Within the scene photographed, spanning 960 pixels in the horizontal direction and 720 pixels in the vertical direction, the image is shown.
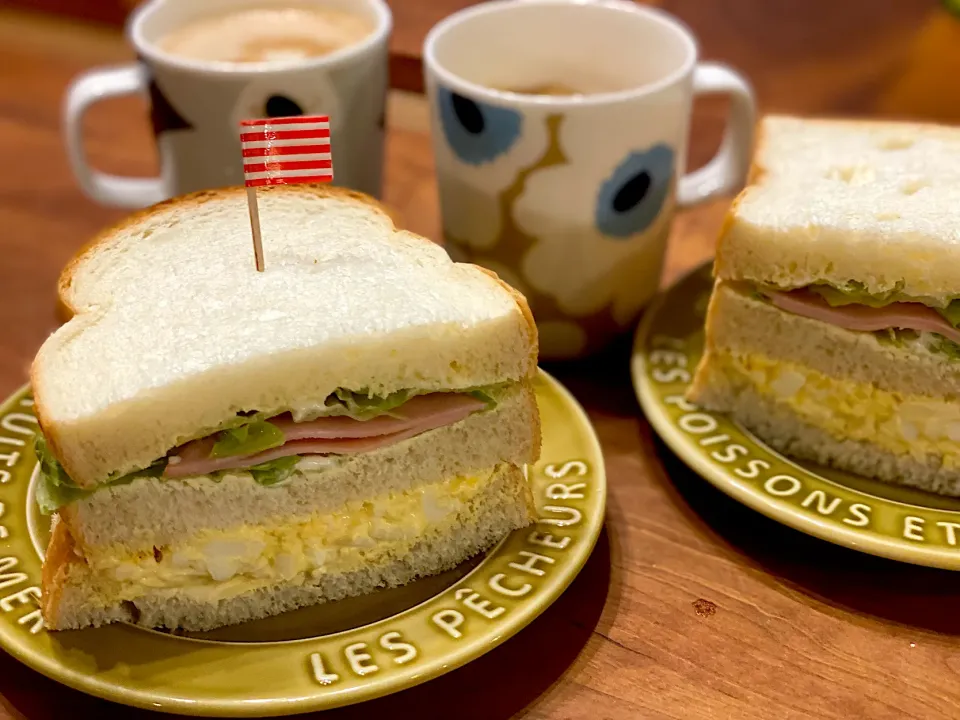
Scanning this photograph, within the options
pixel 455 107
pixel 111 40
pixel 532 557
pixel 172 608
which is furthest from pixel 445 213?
pixel 111 40

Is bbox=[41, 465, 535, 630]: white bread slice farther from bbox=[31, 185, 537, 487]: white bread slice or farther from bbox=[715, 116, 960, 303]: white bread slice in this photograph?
bbox=[715, 116, 960, 303]: white bread slice

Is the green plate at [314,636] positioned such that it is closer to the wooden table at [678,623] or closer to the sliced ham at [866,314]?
the wooden table at [678,623]

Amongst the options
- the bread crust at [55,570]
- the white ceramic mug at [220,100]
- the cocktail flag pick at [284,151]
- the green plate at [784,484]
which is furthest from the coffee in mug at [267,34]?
the bread crust at [55,570]

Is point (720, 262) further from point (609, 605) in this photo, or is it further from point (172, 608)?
point (172, 608)

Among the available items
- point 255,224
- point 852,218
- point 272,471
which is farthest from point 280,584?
point 852,218

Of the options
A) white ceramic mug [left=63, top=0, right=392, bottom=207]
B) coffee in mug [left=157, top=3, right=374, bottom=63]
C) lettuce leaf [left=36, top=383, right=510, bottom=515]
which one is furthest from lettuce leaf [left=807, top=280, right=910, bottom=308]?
coffee in mug [left=157, top=3, right=374, bottom=63]
